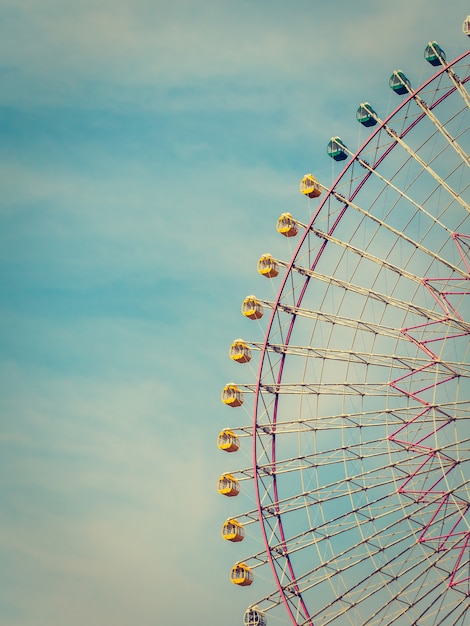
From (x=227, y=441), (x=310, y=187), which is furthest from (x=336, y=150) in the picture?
(x=227, y=441)

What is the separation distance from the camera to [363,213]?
2207 inches

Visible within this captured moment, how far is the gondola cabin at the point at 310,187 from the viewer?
59250 mm

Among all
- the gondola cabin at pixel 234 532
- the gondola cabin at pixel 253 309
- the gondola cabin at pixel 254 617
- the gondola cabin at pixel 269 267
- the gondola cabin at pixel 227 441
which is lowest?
the gondola cabin at pixel 254 617

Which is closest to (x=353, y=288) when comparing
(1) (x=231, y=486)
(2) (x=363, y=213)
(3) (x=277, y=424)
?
(2) (x=363, y=213)

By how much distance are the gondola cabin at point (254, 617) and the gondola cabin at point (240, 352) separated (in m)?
11.7

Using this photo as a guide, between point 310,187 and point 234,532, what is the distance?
1642cm

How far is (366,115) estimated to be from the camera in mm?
58375

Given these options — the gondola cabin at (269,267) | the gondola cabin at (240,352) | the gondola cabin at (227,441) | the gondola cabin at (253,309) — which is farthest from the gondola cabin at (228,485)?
the gondola cabin at (269,267)

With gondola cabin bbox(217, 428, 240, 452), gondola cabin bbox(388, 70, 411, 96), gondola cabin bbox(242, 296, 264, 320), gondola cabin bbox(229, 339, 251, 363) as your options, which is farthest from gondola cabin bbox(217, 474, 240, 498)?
gondola cabin bbox(388, 70, 411, 96)

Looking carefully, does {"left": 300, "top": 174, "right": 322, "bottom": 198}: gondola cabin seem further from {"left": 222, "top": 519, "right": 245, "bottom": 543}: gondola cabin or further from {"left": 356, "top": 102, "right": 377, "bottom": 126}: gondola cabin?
{"left": 222, "top": 519, "right": 245, "bottom": 543}: gondola cabin

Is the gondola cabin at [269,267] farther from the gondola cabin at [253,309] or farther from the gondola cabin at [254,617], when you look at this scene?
the gondola cabin at [254,617]

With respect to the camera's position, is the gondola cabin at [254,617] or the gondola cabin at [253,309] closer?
the gondola cabin at [254,617]

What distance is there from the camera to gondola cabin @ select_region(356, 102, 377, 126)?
58.2 metres

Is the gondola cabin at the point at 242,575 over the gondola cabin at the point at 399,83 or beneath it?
beneath
